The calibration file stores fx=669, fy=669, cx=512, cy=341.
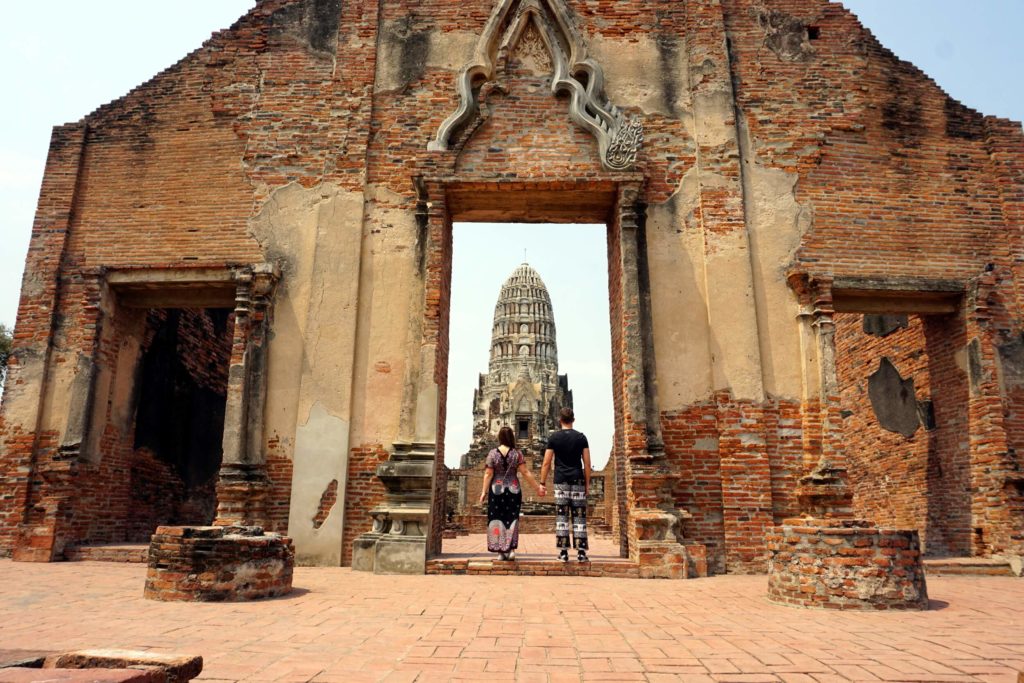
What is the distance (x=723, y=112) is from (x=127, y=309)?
9.15m

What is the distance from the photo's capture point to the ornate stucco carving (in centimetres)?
929

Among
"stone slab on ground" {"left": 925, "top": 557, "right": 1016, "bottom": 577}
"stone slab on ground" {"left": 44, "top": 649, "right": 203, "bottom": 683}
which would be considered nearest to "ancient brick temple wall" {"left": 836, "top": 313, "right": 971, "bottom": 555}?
"stone slab on ground" {"left": 925, "top": 557, "right": 1016, "bottom": 577}

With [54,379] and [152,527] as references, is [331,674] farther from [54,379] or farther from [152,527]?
[152,527]

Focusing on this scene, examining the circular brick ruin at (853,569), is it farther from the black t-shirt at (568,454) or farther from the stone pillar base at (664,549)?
the black t-shirt at (568,454)

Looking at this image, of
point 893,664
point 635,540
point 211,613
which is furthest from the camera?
point 635,540

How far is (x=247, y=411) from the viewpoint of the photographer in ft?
28.4

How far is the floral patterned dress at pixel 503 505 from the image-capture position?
7.59 m

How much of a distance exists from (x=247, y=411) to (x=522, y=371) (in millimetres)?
41828

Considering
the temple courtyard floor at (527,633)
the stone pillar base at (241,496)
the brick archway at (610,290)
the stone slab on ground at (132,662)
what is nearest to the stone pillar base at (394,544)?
the brick archway at (610,290)

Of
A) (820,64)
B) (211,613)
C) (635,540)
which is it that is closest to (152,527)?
(211,613)

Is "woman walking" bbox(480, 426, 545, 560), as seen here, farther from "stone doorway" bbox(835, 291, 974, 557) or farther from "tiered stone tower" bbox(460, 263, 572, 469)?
"tiered stone tower" bbox(460, 263, 572, 469)

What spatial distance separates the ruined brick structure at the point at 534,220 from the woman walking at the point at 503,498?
2.67ft

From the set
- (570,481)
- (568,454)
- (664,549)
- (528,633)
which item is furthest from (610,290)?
(528,633)

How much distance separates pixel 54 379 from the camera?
921 centimetres
